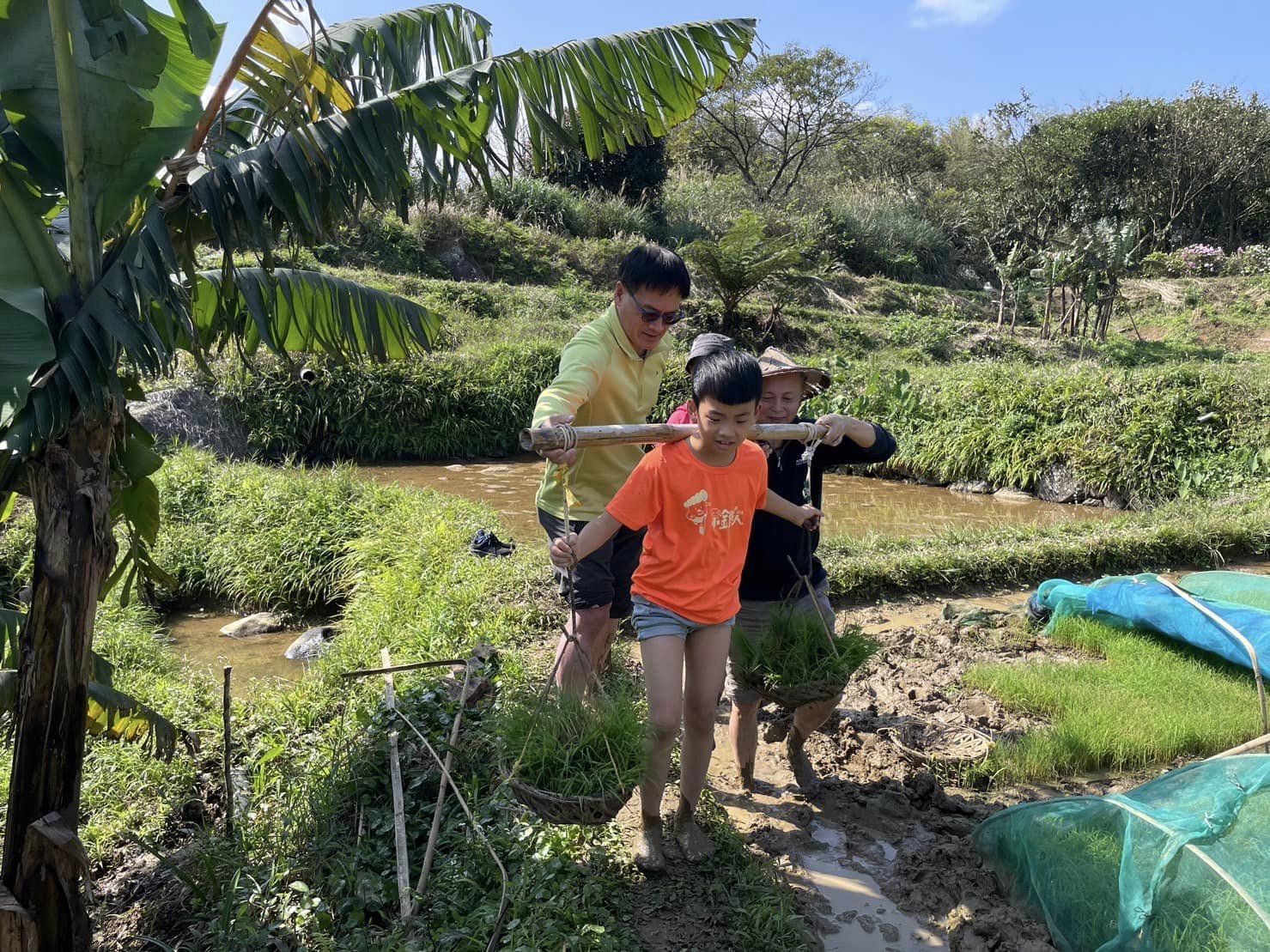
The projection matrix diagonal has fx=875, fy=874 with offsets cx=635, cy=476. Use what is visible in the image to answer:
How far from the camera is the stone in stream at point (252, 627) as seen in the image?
261 inches

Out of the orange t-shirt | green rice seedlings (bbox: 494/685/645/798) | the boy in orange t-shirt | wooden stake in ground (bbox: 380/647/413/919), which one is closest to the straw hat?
the boy in orange t-shirt

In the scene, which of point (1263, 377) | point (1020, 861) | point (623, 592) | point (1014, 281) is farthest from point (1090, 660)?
point (1014, 281)

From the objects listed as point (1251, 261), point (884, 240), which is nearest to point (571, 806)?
point (884, 240)

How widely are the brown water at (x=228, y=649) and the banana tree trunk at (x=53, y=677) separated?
2770 mm

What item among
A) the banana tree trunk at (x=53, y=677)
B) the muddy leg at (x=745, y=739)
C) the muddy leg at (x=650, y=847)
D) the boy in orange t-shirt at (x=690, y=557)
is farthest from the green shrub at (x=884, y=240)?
the banana tree trunk at (x=53, y=677)

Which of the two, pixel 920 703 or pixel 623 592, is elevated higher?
pixel 623 592

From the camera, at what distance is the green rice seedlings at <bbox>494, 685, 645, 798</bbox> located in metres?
2.51

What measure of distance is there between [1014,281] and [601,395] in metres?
19.2

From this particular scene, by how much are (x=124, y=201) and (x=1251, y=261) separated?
2940cm

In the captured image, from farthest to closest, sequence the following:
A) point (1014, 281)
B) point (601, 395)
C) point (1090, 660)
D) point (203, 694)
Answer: point (1014, 281) < point (1090, 660) < point (203, 694) < point (601, 395)

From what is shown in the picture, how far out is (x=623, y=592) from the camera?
12.0ft

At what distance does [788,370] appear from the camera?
348 cm

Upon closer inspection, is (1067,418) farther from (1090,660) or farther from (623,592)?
(623,592)

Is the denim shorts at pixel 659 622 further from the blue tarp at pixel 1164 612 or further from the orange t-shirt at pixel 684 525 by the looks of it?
the blue tarp at pixel 1164 612
